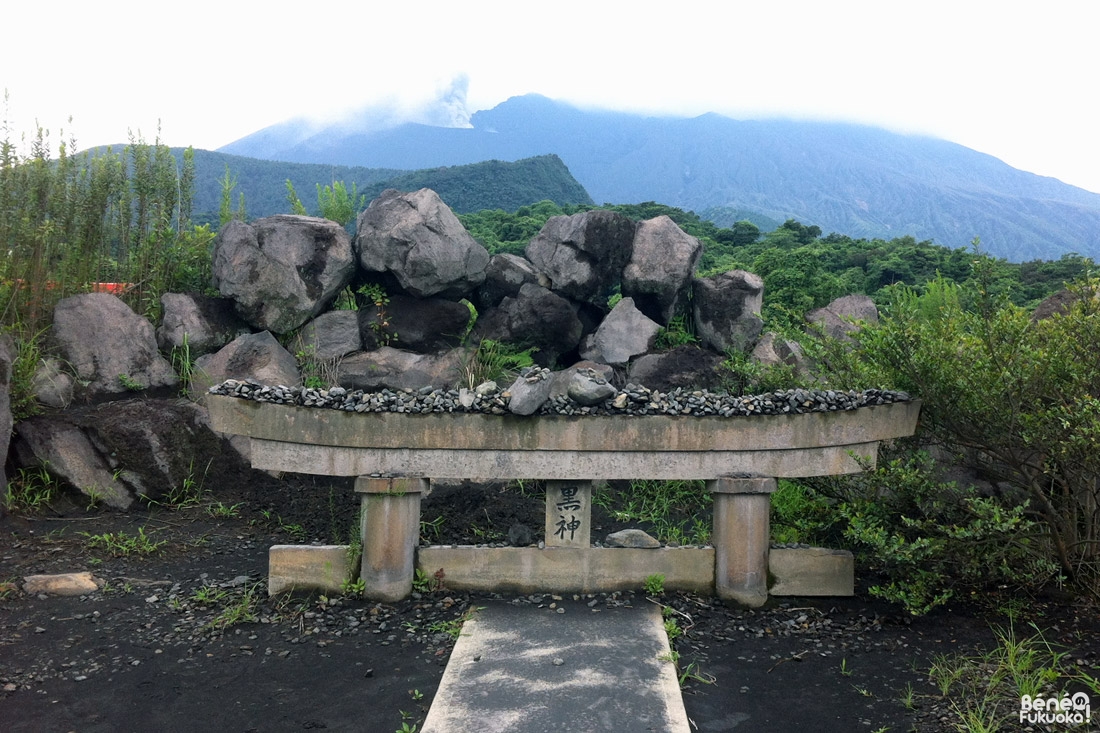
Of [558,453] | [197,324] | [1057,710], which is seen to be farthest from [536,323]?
[1057,710]

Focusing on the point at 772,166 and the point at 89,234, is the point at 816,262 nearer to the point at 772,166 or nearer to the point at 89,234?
the point at 89,234

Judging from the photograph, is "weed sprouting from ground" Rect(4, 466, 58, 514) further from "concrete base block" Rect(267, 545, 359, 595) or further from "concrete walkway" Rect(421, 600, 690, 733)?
"concrete walkway" Rect(421, 600, 690, 733)

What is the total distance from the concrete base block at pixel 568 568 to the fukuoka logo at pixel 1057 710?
2.31 meters

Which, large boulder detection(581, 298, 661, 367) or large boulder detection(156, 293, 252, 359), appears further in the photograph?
large boulder detection(581, 298, 661, 367)

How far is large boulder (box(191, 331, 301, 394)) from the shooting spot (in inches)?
363

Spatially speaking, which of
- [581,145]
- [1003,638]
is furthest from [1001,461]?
[581,145]

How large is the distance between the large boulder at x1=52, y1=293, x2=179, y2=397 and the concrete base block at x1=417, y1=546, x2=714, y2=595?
16.4 feet

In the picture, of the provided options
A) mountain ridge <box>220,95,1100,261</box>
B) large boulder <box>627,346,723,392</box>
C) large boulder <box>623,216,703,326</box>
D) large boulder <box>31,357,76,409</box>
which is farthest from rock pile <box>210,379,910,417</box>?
mountain ridge <box>220,95,1100,261</box>

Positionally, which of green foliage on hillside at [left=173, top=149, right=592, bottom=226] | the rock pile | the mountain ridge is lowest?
the rock pile

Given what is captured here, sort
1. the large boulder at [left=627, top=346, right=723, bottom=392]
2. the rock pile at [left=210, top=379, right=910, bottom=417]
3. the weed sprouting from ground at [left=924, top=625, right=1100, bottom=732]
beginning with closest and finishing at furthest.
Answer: the weed sprouting from ground at [left=924, top=625, right=1100, bottom=732]
the rock pile at [left=210, top=379, right=910, bottom=417]
the large boulder at [left=627, top=346, right=723, bottom=392]

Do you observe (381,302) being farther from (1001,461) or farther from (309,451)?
(1001,461)

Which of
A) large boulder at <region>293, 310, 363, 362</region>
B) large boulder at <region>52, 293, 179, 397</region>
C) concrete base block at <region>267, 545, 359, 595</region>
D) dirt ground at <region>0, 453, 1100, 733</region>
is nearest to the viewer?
dirt ground at <region>0, 453, 1100, 733</region>

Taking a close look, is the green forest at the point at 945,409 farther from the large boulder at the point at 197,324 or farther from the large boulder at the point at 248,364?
the large boulder at the point at 248,364

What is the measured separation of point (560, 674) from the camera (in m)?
4.66
